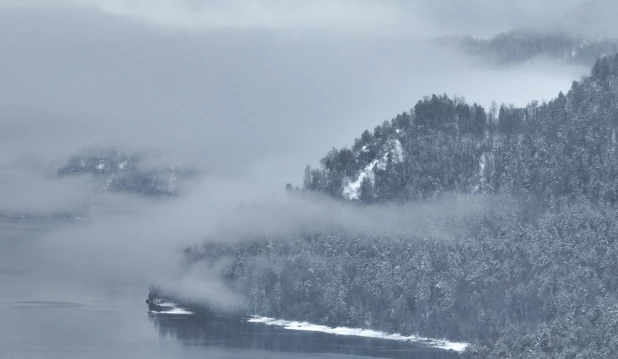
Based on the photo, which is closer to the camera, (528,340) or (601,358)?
(601,358)

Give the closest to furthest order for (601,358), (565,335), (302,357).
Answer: (601,358), (565,335), (302,357)

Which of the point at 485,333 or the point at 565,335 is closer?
the point at 565,335

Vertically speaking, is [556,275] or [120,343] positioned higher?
[556,275]

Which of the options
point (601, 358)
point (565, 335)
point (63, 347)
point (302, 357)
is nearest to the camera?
point (601, 358)

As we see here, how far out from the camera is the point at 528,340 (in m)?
160

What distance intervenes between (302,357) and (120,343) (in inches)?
1462

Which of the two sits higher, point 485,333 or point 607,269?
point 607,269

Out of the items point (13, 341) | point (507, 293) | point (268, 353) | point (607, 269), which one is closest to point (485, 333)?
point (507, 293)

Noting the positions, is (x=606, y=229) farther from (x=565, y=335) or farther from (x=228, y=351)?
(x=228, y=351)

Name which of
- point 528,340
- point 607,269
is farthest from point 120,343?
point 607,269

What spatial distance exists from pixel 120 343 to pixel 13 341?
65.5ft

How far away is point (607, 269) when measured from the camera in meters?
182

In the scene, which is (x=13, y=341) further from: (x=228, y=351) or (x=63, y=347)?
(x=228, y=351)

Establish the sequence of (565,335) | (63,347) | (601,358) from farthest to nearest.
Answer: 1. (63,347)
2. (565,335)
3. (601,358)
